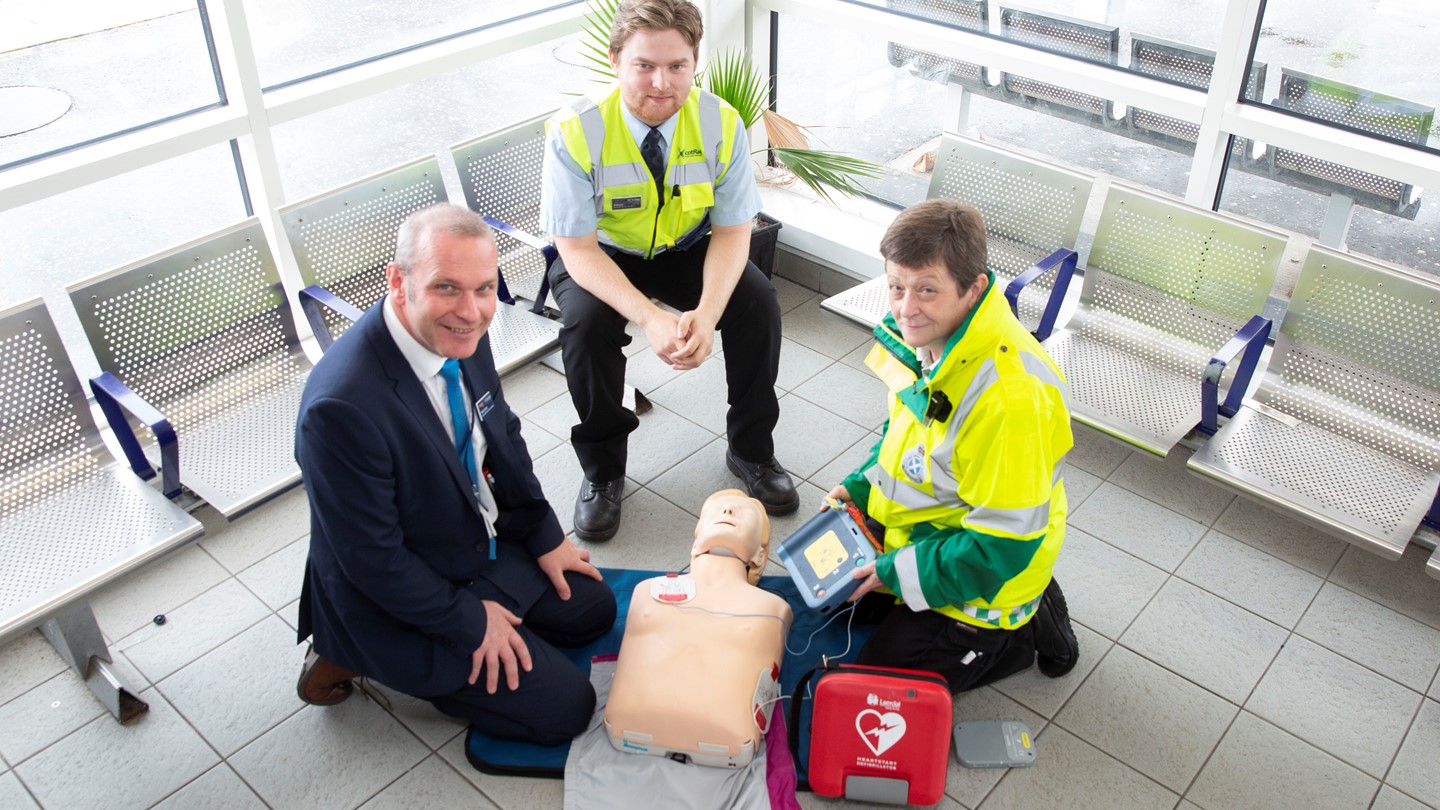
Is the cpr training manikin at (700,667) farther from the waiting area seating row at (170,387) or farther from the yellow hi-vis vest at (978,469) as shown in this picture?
the waiting area seating row at (170,387)

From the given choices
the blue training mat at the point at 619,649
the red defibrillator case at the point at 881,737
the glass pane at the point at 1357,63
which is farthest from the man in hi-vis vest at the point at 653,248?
the glass pane at the point at 1357,63

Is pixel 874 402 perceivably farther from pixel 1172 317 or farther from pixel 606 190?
pixel 606 190

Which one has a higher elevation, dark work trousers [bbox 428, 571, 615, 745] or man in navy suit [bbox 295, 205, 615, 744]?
man in navy suit [bbox 295, 205, 615, 744]

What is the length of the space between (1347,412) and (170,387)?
3.89m

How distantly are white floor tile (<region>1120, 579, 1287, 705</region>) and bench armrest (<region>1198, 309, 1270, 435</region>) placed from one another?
1.88 ft

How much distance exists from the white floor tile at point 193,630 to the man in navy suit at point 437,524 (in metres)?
0.52

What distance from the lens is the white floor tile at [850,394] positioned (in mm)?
4484

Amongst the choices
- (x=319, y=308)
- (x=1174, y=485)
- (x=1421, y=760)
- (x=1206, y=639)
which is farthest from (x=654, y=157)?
(x=1421, y=760)

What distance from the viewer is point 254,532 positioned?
13.0 ft

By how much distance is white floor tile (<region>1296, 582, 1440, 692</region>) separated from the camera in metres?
3.39

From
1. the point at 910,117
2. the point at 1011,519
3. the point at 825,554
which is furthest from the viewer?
the point at 910,117

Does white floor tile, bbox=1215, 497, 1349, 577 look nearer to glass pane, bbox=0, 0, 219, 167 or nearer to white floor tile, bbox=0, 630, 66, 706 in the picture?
white floor tile, bbox=0, 630, 66, 706

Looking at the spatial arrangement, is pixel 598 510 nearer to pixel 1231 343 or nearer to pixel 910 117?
pixel 1231 343

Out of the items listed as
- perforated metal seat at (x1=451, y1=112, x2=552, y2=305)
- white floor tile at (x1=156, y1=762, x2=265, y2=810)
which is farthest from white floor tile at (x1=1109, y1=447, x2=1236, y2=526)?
white floor tile at (x1=156, y1=762, x2=265, y2=810)
